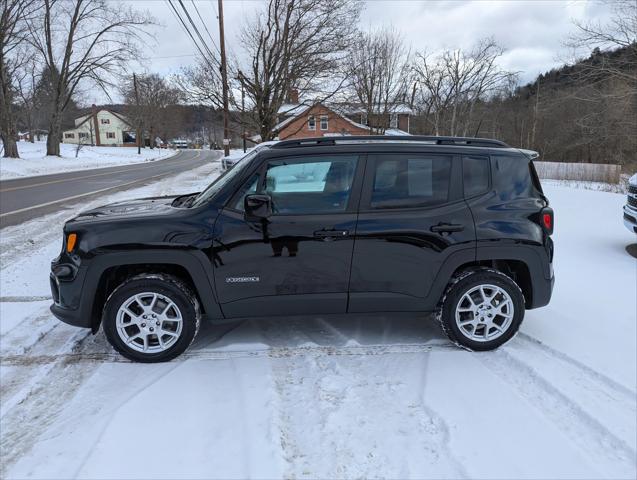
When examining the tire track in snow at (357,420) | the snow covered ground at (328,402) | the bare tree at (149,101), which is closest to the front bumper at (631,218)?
the snow covered ground at (328,402)

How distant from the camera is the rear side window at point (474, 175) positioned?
385cm

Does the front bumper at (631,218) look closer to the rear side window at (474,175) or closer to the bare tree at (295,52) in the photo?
the rear side window at (474,175)

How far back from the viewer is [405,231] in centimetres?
369

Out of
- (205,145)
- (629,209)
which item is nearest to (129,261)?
(629,209)

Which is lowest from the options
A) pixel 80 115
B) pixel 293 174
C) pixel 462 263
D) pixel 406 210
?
pixel 462 263

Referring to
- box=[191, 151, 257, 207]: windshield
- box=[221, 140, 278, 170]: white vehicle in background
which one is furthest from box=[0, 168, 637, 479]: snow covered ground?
box=[221, 140, 278, 170]: white vehicle in background

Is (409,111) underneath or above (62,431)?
above

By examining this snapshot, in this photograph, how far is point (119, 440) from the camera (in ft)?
8.78

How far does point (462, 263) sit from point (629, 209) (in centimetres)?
473

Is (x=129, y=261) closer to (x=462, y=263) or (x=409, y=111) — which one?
(x=462, y=263)

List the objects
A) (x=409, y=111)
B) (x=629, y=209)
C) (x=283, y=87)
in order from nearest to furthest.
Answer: (x=629, y=209) < (x=283, y=87) < (x=409, y=111)

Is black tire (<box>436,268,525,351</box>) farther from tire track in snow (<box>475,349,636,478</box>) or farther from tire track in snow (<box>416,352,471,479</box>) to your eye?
tire track in snow (<box>416,352,471,479</box>)

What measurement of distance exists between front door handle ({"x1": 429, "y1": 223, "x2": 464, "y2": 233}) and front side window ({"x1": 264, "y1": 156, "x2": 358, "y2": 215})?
775 millimetres

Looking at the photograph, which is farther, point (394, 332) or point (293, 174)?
point (394, 332)
